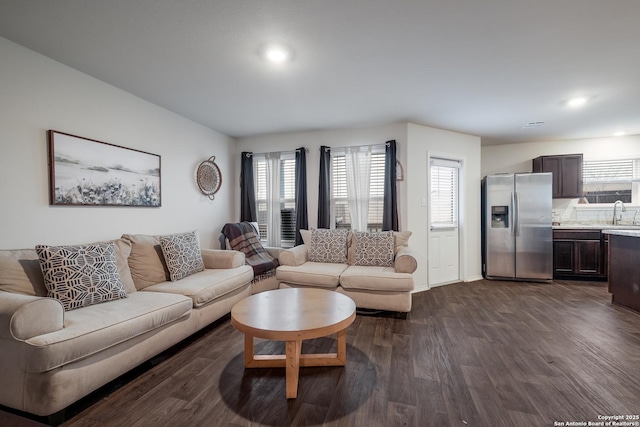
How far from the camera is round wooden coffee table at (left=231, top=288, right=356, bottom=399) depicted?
1636 mm

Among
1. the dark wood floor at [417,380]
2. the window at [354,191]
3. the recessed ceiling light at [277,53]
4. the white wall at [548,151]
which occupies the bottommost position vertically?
the dark wood floor at [417,380]

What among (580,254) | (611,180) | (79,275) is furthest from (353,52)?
(611,180)

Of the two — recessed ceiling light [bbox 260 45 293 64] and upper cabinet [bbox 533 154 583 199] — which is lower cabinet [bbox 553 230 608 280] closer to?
upper cabinet [bbox 533 154 583 199]

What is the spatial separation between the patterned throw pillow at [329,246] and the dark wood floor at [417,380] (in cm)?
105

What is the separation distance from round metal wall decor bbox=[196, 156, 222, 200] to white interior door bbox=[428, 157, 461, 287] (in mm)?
3369

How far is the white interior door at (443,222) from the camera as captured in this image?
4.15 m

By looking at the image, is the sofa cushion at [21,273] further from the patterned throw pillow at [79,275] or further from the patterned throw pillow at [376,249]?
the patterned throw pillow at [376,249]

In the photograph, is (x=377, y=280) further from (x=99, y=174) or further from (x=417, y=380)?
(x=99, y=174)

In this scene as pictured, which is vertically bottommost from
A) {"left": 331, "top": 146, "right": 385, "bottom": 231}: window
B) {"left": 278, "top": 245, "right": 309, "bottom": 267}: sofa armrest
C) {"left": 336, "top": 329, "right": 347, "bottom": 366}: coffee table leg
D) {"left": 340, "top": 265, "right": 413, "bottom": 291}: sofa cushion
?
{"left": 336, "top": 329, "right": 347, "bottom": 366}: coffee table leg

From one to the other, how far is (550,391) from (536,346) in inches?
26.9

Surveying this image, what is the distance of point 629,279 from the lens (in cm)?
302

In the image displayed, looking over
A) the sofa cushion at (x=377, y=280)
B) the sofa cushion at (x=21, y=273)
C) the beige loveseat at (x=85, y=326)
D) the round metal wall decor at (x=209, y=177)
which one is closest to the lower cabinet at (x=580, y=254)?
the sofa cushion at (x=377, y=280)

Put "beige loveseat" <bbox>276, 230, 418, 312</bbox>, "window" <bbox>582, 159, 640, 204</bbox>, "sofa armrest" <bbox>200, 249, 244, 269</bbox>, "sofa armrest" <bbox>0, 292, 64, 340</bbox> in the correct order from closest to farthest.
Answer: "sofa armrest" <bbox>0, 292, 64, 340</bbox>, "beige loveseat" <bbox>276, 230, 418, 312</bbox>, "sofa armrest" <bbox>200, 249, 244, 269</bbox>, "window" <bbox>582, 159, 640, 204</bbox>

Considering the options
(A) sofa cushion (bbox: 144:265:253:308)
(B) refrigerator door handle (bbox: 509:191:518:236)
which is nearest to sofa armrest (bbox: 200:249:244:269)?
(A) sofa cushion (bbox: 144:265:253:308)
